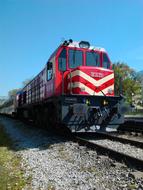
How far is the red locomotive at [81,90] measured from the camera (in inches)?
392

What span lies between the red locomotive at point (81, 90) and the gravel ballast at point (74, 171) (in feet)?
5.69

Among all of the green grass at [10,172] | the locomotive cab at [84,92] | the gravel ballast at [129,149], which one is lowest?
the green grass at [10,172]

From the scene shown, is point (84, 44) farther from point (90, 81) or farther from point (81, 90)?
point (81, 90)

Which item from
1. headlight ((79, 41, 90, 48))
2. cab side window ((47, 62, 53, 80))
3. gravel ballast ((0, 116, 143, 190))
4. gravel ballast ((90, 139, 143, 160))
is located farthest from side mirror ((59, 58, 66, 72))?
gravel ballast ((0, 116, 143, 190))

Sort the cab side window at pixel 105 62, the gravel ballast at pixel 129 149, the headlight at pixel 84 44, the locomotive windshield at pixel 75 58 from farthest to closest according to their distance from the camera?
the cab side window at pixel 105 62 → the headlight at pixel 84 44 → the locomotive windshield at pixel 75 58 → the gravel ballast at pixel 129 149

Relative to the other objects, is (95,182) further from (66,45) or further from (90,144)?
(66,45)

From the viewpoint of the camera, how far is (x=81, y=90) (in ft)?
34.2

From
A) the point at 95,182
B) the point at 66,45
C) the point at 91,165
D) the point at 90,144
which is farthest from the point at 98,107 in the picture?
the point at 95,182

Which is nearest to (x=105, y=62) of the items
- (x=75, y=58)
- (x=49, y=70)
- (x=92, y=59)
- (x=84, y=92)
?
(x=92, y=59)

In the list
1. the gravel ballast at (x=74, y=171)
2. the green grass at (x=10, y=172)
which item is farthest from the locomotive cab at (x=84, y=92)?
the green grass at (x=10, y=172)

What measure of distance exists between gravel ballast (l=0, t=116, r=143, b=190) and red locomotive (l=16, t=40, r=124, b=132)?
1734mm

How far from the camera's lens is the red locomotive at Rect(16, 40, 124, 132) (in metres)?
9.95

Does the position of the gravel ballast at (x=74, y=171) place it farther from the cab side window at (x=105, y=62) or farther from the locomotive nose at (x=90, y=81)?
the cab side window at (x=105, y=62)

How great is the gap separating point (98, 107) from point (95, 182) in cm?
563
